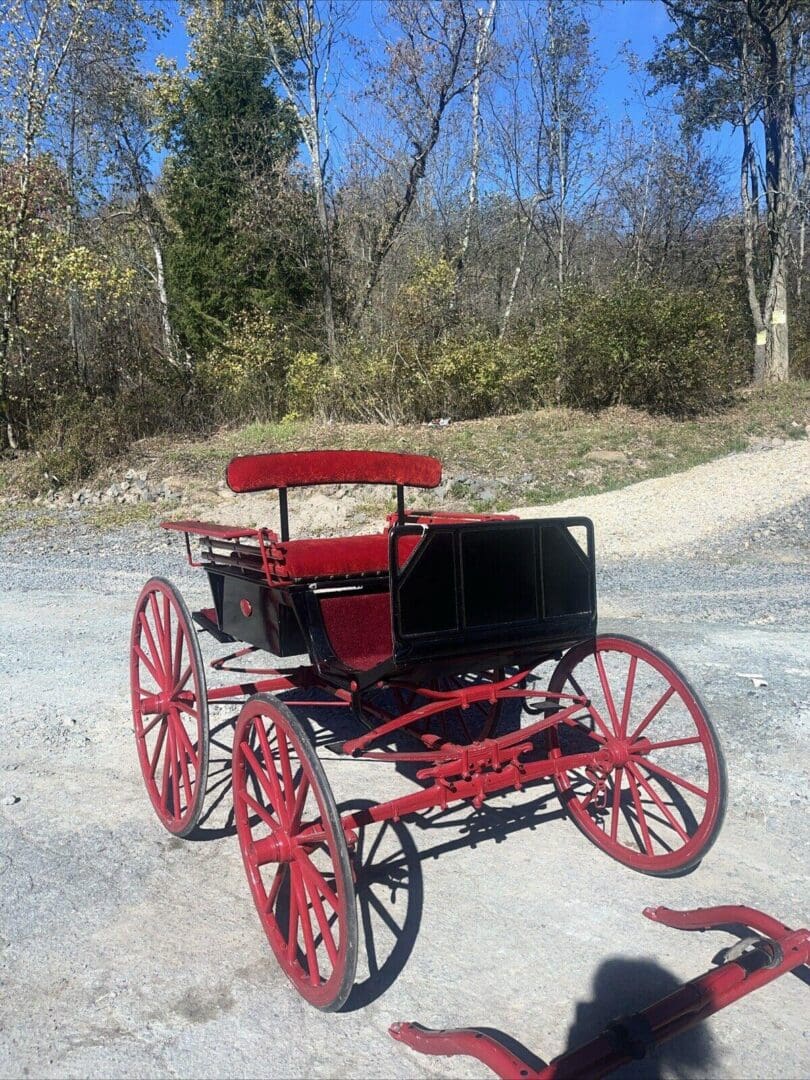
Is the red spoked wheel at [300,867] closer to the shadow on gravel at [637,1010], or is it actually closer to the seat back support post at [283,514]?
the shadow on gravel at [637,1010]

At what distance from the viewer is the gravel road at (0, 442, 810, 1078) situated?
8.03ft

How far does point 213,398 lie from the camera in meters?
20.4

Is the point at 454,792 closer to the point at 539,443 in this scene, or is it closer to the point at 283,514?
the point at 283,514

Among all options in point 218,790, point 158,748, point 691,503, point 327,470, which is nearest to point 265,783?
point 158,748

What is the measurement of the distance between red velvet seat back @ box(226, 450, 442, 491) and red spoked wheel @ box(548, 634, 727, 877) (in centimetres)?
135

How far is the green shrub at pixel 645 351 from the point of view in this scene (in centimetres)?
1709

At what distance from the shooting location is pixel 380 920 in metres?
3.06

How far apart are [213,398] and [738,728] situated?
57.8ft

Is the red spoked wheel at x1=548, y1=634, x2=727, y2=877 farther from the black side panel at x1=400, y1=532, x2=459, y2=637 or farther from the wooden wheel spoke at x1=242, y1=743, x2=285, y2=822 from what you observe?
the wooden wheel spoke at x1=242, y1=743, x2=285, y2=822

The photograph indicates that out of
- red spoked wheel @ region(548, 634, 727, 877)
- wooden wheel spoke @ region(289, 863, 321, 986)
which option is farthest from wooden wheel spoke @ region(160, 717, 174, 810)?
red spoked wheel @ region(548, 634, 727, 877)

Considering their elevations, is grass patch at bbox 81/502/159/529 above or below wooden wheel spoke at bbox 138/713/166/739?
above

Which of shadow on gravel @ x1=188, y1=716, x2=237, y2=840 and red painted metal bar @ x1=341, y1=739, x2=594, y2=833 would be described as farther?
shadow on gravel @ x1=188, y1=716, x2=237, y2=840

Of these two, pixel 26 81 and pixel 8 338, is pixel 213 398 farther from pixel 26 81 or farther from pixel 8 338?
pixel 26 81

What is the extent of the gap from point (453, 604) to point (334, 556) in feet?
2.90
